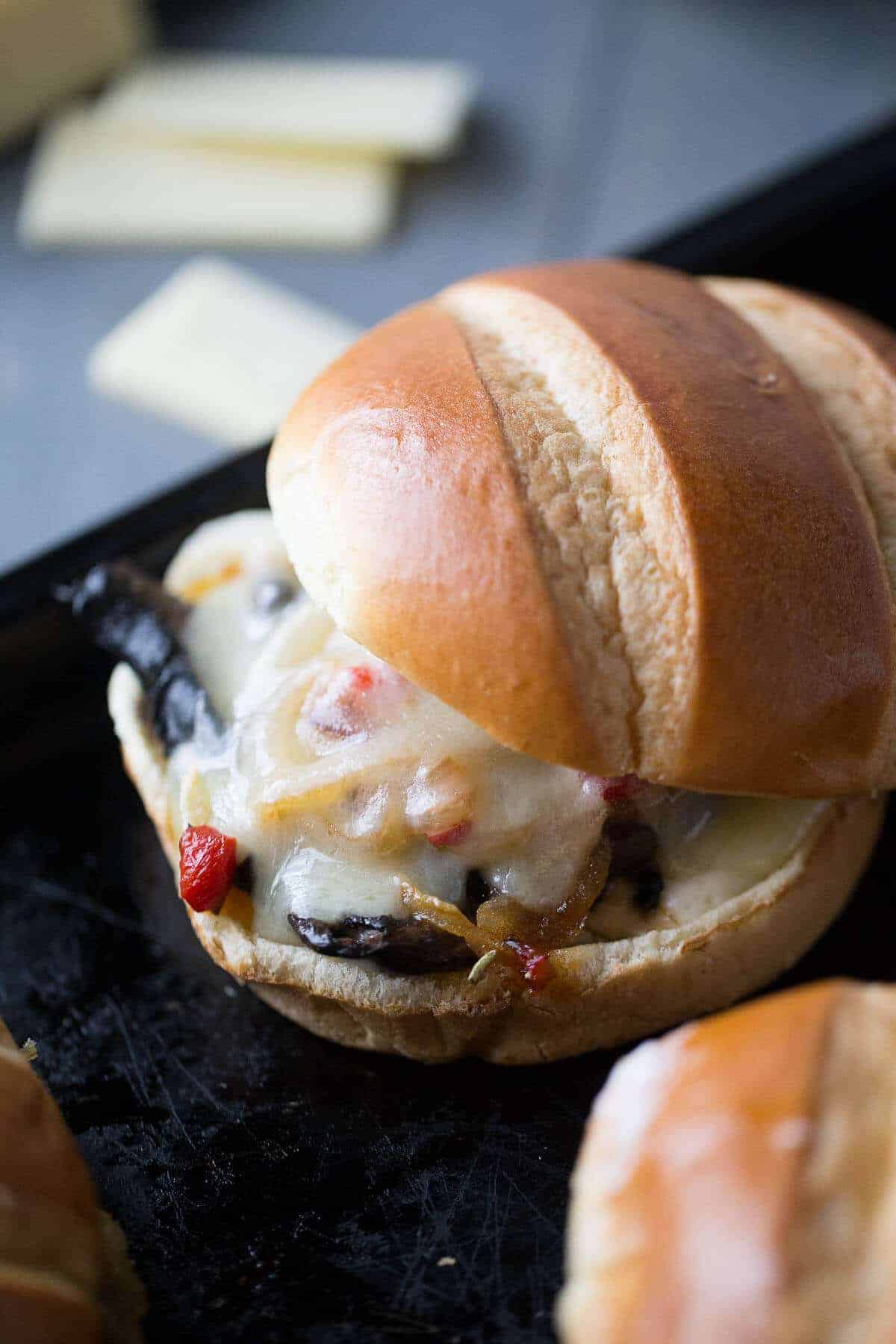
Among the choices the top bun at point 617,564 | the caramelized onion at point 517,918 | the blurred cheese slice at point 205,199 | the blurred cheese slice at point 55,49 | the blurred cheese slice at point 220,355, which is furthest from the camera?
the blurred cheese slice at point 55,49

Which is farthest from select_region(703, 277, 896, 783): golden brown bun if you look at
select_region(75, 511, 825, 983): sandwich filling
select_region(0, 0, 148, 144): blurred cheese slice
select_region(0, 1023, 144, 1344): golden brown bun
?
select_region(0, 0, 148, 144): blurred cheese slice

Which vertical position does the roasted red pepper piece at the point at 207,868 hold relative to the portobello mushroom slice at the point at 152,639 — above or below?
below

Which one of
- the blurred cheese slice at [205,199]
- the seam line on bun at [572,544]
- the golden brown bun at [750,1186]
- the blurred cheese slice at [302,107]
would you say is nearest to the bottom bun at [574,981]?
the seam line on bun at [572,544]

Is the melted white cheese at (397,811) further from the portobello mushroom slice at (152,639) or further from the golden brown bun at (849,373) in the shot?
the golden brown bun at (849,373)

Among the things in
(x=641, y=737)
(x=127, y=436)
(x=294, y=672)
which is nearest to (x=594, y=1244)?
(x=641, y=737)

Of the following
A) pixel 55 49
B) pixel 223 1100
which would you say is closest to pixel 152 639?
pixel 223 1100

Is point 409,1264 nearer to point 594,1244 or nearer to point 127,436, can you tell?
point 594,1244

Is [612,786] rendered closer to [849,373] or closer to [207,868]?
[207,868]
